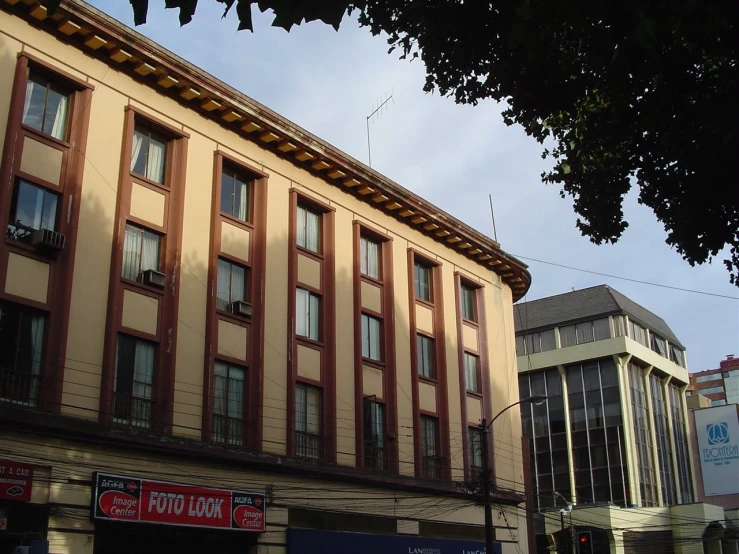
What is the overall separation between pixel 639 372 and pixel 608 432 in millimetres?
4831

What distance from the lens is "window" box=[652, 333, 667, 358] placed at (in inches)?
2176

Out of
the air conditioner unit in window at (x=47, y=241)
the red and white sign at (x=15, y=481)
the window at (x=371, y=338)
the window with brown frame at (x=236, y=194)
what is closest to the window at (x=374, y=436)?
the window at (x=371, y=338)

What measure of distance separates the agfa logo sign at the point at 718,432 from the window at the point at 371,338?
113ft

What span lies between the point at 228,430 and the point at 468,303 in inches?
551

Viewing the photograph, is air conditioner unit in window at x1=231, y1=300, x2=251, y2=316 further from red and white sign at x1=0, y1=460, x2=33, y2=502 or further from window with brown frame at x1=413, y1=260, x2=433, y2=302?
window with brown frame at x1=413, y1=260, x2=433, y2=302

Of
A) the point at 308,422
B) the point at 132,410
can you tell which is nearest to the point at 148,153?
the point at 132,410

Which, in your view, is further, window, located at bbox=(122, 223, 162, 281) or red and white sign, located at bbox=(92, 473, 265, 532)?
window, located at bbox=(122, 223, 162, 281)

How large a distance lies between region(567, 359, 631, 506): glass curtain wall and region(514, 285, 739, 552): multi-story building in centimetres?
6

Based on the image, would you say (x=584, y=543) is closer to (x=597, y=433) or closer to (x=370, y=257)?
(x=370, y=257)

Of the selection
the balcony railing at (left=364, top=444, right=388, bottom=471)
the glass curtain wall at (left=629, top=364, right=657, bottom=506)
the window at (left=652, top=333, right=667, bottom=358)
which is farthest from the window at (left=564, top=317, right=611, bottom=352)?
the balcony railing at (left=364, top=444, right=388, bottom=471)

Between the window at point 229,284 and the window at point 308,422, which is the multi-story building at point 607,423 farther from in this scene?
the window at point 229,284

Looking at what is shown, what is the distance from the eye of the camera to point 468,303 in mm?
33375

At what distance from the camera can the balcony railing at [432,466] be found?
2795 centimetres

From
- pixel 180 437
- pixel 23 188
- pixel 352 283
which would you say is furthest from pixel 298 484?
pixel 23 188
